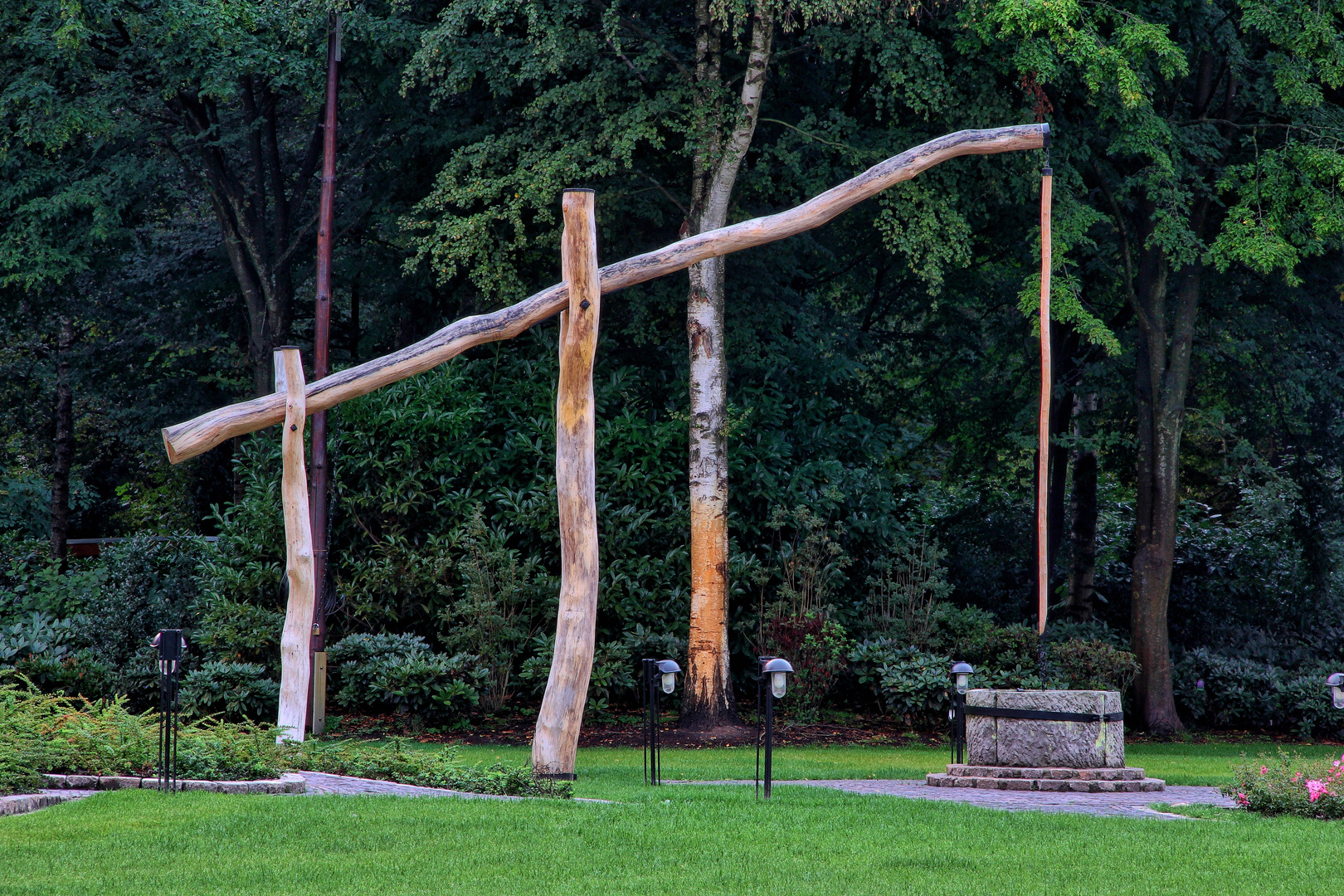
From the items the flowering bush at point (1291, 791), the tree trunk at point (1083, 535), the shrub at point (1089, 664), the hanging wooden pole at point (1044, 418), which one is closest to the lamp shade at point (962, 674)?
the hanging wooden pole at point (1044, 418)

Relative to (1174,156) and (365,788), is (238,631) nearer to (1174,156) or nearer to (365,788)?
(365,788)

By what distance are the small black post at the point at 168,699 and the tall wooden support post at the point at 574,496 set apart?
7.99ft

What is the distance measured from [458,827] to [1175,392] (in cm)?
Result: 1244

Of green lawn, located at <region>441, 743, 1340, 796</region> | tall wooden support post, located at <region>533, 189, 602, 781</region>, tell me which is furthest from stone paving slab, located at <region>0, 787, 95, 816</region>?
green lawn, located at <region>441, 743, 1340, 796</region>

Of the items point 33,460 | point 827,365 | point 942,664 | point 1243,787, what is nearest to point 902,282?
point 827,365

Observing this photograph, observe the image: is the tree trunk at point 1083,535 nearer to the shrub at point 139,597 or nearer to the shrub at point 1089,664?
the shrub at point 1089,664

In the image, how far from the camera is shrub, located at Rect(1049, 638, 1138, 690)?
52.3 feet

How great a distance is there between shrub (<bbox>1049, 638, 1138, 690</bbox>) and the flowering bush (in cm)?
656

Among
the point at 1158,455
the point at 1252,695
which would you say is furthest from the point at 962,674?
the point at 1252,695

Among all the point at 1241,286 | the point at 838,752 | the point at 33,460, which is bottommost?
the point at 838,752

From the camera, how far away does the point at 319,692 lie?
14.0 meters

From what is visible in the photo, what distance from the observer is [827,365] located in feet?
57.2

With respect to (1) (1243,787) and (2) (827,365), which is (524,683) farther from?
(1) (1243,787)

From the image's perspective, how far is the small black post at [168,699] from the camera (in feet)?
26.1
